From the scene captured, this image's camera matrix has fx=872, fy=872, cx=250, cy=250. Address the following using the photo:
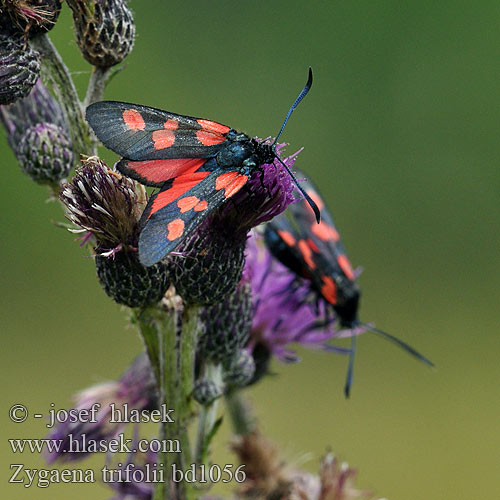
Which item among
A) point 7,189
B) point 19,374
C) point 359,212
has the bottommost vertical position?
point 19,374

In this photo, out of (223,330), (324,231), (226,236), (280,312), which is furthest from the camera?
(280,312)

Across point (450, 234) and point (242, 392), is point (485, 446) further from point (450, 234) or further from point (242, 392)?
point (242, 392)

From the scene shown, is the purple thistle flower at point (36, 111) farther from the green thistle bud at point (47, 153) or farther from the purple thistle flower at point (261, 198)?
the purple thistle flower at point (261, 198)

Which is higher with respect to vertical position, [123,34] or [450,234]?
[123,34]

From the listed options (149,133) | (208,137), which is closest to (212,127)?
(208,137)

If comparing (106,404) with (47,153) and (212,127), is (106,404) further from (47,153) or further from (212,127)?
(212,127)

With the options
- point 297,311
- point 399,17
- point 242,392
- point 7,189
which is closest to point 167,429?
point 242,392
